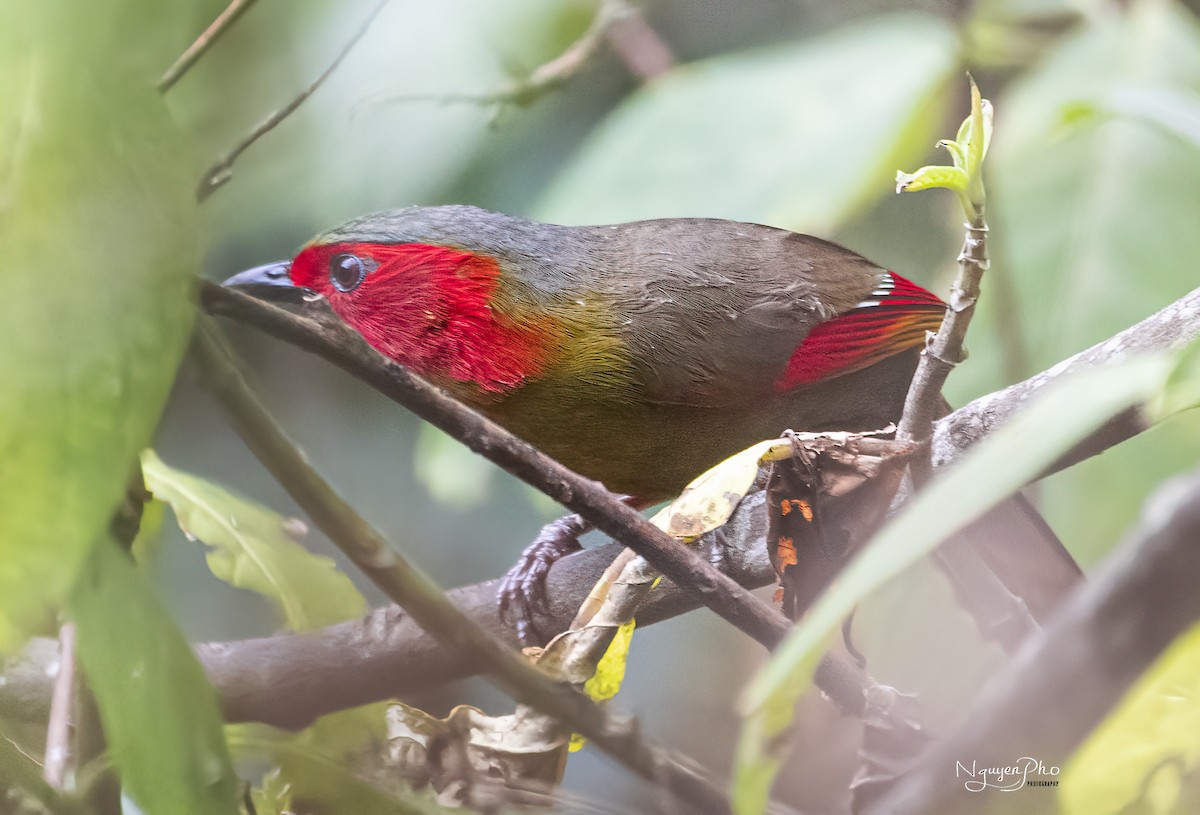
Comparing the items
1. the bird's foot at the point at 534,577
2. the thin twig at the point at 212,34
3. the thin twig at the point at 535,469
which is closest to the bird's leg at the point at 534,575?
the bird's foot at the point at 534,577

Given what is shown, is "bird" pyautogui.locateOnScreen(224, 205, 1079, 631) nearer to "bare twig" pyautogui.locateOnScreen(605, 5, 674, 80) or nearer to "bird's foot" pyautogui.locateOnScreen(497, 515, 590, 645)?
"bird's foot" pyautogui.locateOnScreen(497, 515, 590, 645)

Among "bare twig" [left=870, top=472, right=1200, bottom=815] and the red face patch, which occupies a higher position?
the red face patch

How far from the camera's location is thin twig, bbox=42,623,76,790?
0.73m

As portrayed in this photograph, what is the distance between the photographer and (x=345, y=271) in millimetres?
753

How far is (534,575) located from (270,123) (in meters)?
0.41

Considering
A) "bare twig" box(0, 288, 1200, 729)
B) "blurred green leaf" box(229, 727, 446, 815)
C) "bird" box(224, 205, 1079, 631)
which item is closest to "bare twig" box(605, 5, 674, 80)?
"bird" box(224, 205, 1079, 631)

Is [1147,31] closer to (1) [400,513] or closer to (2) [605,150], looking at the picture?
(2) [605,150]

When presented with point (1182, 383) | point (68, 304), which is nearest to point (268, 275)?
point (68, 304)

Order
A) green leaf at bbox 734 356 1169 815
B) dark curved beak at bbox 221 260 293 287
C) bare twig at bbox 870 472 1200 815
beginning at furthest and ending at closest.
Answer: dark curved beak at bbox 221 260 293 287
bare twig at bbox 870 472 1200 815
green leaf at bbox 734 356 1169 815

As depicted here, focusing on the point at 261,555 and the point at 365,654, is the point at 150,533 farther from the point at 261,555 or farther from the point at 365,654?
the point at 365,654

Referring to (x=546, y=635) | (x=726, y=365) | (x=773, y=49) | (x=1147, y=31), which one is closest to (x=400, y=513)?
(x=546, y=635)

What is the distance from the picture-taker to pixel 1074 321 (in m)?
0.64

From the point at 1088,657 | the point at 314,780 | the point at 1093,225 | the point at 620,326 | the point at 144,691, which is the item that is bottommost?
the point at 314,780

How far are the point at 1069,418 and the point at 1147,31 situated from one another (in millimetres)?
390
